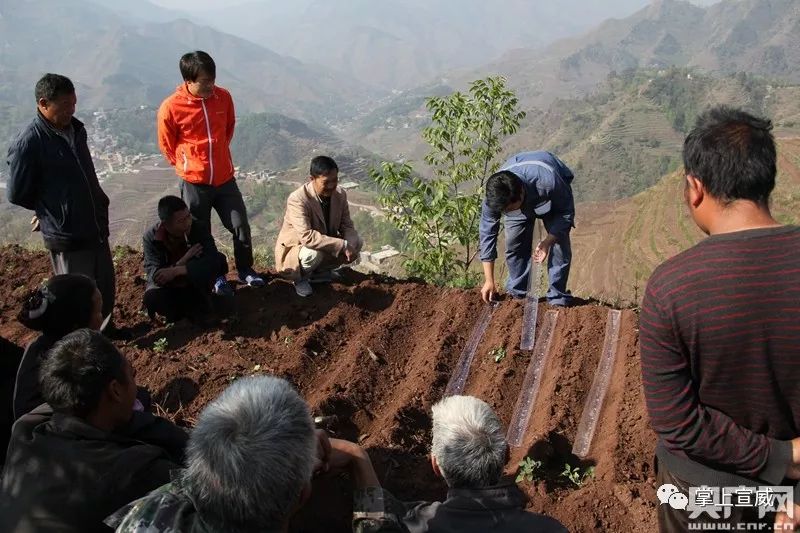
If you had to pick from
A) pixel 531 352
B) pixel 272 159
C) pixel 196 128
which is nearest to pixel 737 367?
pixel 531 352

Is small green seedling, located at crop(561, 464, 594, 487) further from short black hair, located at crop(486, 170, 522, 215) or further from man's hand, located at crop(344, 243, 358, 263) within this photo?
man's hand, located at crop(344, 243, 358, 263)

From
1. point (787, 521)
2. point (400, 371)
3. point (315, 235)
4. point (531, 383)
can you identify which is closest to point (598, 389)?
point (531, 383)

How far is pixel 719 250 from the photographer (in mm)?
1626

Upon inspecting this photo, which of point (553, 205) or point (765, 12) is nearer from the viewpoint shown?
point (553, 205)

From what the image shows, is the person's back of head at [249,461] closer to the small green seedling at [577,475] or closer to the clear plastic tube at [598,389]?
the small green seedling at [577,475]

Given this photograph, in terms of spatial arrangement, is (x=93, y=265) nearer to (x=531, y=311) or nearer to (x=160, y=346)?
(x=160, y=346)

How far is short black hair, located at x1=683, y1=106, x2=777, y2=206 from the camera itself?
5.42 feet

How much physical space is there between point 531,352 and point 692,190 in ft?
9.67

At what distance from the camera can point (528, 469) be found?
3.22 m

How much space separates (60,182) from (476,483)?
12.8 feet

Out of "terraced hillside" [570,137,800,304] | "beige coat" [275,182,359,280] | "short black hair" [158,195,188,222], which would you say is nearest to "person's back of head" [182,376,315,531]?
"short black hair" [158,195,188,222]

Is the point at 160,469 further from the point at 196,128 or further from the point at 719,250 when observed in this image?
the point at 196,128

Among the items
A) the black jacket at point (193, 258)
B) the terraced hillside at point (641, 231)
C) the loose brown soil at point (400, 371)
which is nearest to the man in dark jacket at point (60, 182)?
the black jacket at point (193, 258)

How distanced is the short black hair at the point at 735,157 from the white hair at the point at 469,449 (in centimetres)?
108
